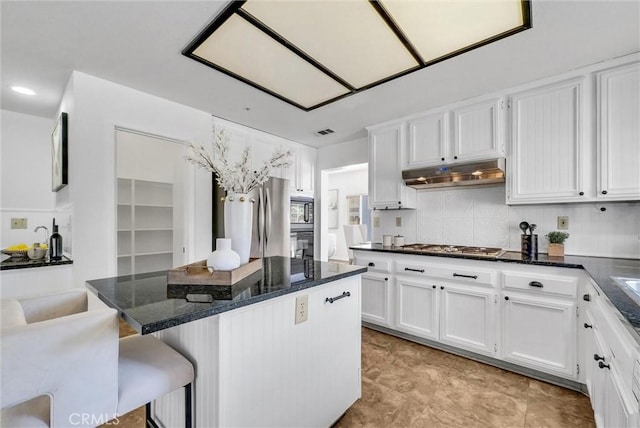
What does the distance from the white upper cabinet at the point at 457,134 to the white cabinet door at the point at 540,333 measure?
4.13ft

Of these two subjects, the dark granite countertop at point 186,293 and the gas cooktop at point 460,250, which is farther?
the gas cooktop at point 460,250

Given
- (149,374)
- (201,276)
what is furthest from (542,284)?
(149,374)

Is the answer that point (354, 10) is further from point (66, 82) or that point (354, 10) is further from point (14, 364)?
point (66, 82)

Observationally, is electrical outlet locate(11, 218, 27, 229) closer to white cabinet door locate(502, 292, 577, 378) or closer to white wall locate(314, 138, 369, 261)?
white wall locate(314, 138, 369, 261)

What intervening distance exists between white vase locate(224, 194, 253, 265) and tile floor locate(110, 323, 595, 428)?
118 cm

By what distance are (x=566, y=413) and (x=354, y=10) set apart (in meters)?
2.71

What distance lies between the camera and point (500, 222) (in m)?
2.73

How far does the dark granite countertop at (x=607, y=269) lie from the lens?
38.2 inches

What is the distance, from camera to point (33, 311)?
3.84 ft

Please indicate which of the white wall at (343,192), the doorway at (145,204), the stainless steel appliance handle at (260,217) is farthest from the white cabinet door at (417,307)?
the white wall at (343,192)

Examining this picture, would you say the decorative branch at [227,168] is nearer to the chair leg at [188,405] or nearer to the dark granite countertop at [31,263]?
the chair leg at [188,405]

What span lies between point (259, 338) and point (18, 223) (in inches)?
144

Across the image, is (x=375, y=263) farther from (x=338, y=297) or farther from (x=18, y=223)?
(x=18, y=223)

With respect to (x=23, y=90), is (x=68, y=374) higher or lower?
lower
